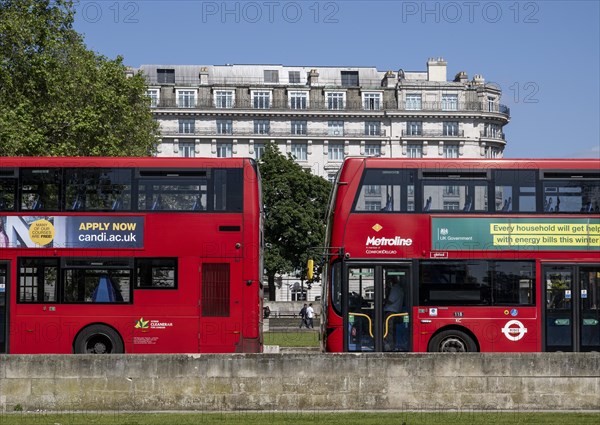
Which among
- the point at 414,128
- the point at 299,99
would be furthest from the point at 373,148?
the point at 299,99

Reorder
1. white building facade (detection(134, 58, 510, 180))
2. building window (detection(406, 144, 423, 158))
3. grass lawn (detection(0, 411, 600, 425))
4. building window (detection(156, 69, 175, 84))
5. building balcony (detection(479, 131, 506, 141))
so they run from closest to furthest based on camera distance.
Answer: grass lawn (detection(0, 411, 600, 425)), white building facade (detection(134, 58, 510, 180)), building window (detection(406, 144, 423, 158)), building balcony (detection(479, 131, 506, 141)), building window (detection(156, 69, 175, 84))

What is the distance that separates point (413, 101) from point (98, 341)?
9602cm

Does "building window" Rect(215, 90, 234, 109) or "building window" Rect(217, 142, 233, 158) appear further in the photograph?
"building window" Rect(215, 90, 234, 109)

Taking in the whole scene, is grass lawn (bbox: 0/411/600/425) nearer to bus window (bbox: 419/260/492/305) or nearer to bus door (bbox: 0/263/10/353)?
bus window (bbox: 419/260/492/305)

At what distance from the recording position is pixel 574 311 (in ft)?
91.3

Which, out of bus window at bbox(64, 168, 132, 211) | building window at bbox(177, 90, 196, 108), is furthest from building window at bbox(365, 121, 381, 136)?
bus window at bbox(64, 168, 132, 211)

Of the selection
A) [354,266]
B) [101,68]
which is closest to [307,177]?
[101,68]

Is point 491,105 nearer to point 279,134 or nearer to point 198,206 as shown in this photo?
point 279,134

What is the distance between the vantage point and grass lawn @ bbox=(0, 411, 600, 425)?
68.7 ft

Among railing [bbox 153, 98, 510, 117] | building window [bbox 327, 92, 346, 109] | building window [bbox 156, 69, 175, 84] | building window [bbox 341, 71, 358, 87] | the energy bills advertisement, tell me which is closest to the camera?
the energy bills advertisement

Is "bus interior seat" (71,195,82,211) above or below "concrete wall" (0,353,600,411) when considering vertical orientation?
above

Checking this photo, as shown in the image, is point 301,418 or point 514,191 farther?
point 514,191

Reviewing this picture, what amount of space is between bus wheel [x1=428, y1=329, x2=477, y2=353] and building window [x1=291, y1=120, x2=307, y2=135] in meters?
93.3

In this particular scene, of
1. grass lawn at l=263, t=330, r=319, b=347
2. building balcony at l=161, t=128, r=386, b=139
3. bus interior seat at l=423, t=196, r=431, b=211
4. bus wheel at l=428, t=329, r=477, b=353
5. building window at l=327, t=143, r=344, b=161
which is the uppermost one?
building balcony at l=161, t=128, r=386, b=139
